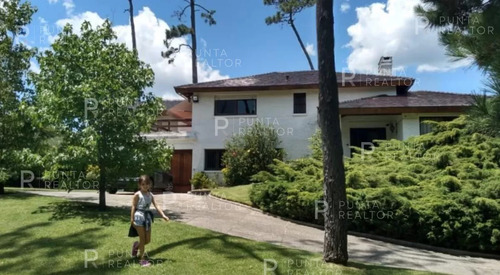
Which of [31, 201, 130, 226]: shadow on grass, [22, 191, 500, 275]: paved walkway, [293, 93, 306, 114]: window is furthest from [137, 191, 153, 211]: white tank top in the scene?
[293, 93, 306, 114]: window

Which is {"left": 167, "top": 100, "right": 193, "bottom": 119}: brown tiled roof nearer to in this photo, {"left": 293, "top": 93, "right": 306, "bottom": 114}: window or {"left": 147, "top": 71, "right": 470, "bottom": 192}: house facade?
{"left": 147, "top": 71, "right": 470, "bottom": 192}: house facade

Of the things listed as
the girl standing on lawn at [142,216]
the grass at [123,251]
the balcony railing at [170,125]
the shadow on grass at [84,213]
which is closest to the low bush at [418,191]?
the grass at [123,251]

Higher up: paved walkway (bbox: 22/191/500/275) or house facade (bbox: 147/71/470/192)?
house facade (bbox: 147/71/470/192)

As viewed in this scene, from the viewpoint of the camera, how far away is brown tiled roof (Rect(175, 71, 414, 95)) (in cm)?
1991

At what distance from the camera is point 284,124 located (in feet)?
66.8

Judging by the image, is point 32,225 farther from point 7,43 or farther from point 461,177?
point 461,177

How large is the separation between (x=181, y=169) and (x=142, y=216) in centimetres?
1480

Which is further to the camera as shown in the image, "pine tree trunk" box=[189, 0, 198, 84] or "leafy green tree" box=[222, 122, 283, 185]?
"pine tree trunk" box=[189, 0, 198, 84]

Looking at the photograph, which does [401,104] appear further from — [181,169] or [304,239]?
[181,169]

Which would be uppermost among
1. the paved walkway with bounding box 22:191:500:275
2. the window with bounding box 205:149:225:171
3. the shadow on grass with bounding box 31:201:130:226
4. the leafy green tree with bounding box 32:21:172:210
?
the leafy green tree with bounding box 32:21:172:210

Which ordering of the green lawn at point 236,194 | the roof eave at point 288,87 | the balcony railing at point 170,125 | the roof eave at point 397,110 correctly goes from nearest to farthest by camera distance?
1. the green lawn at point 236,194
2. the roof eave at point 397,110
3. the roof eave at point 288,87
4. the balcony railing at point 170,125

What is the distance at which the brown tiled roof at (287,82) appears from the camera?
65.3ft

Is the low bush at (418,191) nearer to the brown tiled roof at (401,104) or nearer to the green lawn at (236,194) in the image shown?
the green lawn at (236,194)

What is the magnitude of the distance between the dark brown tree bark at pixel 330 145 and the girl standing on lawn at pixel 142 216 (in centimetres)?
274
